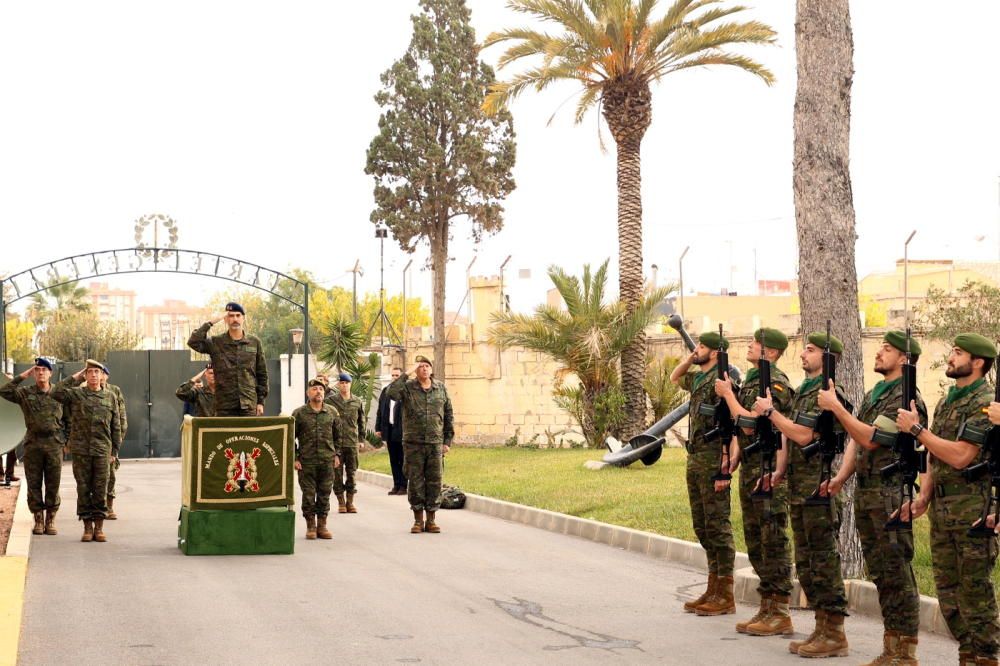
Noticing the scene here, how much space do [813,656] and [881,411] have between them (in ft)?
5.43

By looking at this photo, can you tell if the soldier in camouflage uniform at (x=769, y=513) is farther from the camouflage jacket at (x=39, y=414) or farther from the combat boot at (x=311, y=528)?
the camouflage jacket at (x=39, y=414)

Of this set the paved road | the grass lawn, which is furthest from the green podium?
the grass lawn

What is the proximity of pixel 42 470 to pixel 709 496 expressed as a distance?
865cm

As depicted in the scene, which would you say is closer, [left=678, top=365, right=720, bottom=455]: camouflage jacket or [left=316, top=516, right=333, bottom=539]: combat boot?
[left=678, top=365, right=720, bottom=455]: camouflage jacket

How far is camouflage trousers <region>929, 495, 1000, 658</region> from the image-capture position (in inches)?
263

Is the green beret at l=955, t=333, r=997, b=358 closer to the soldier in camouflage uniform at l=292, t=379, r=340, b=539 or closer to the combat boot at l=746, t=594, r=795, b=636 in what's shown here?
the combat boot at l=746, t=594, r=795, b=636

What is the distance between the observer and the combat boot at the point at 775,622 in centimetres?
884

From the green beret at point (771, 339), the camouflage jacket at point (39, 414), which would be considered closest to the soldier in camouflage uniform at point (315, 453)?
the camouflage jacket at point (39, 414)

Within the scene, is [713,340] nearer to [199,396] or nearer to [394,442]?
[199,396]

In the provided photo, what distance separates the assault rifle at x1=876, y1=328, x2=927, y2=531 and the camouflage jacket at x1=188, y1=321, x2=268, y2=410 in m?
8.03

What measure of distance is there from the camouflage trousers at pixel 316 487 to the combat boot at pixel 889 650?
856 centimetres

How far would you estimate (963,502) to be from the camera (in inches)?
267

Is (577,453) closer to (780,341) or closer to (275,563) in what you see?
(275,563)

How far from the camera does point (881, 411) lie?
24.7ft
